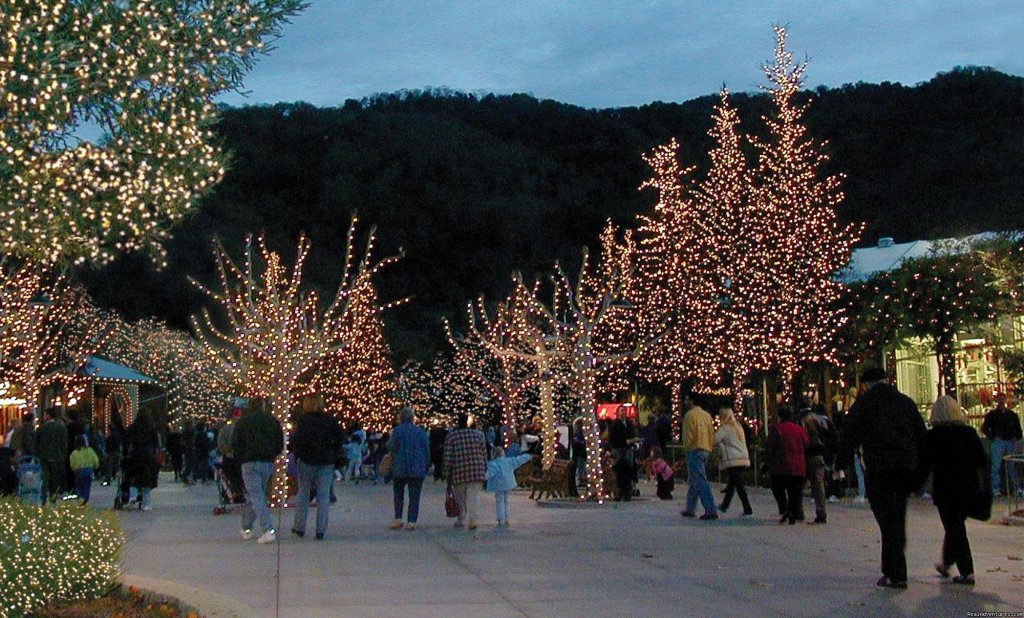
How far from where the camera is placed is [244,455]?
14664 mm

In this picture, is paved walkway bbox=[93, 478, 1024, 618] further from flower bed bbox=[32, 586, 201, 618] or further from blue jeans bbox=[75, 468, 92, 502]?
blue jeans bbox=[75, 468, 92, 502]

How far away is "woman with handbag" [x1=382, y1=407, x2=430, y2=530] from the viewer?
16.8m

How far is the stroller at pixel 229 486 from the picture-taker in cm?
1942

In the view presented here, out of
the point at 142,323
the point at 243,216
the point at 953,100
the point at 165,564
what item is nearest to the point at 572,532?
the point at 165,564

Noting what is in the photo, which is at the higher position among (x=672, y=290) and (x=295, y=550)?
(x=672, y=290)

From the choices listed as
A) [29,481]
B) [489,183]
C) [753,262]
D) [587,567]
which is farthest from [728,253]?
[489,183]

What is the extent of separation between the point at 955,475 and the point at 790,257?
22.0 m

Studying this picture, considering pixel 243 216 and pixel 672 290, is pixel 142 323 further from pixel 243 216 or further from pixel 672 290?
pixel 672 290

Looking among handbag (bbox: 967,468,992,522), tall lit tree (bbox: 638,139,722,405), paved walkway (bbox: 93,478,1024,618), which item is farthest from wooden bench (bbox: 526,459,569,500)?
handbag (bbox: 967,468,992,522)

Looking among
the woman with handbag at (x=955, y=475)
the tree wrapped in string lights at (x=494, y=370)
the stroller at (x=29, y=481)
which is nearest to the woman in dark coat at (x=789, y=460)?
the woman with handbag at (x=955, y=475)

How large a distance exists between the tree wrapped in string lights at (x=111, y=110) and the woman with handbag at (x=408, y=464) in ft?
20.5

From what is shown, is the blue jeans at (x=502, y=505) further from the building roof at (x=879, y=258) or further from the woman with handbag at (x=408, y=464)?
the building roof at (x=879, y=258)

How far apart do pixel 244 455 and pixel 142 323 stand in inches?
1531

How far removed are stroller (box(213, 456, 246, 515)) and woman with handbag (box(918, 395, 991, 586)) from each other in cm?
1120
